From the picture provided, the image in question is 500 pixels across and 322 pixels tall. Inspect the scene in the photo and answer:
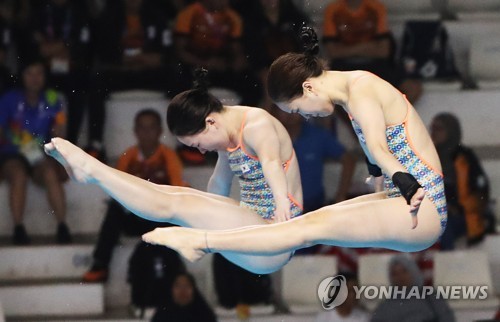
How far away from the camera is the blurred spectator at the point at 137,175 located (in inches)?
307

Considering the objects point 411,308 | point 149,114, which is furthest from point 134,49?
point 411,308

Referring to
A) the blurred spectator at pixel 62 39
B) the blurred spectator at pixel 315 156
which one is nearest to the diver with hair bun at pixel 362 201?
the blurred spectator at pixel 315 156

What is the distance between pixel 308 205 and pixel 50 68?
6.75 feet

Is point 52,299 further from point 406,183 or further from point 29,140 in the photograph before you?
point 406,183

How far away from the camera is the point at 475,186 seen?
798 centimetres

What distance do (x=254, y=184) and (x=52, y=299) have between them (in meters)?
2.56

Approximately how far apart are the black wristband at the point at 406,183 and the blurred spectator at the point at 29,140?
3645 millimetres

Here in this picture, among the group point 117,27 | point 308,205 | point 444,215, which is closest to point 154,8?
point 117,27

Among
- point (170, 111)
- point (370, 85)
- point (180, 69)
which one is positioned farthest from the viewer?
point (180, 69)

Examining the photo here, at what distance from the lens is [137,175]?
7793mm

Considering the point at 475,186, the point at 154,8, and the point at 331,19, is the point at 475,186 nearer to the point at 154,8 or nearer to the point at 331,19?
the point at 331,19

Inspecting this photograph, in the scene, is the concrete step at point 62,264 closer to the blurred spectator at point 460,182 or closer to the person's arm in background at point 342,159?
the person's arm in background at point 342,159

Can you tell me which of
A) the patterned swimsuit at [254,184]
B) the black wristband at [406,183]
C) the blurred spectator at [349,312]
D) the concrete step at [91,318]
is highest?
the black wristband at [406,183]

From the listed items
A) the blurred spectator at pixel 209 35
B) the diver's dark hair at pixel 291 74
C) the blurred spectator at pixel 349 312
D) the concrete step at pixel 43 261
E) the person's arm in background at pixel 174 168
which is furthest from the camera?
the blurred spectator at pixel 209 35
